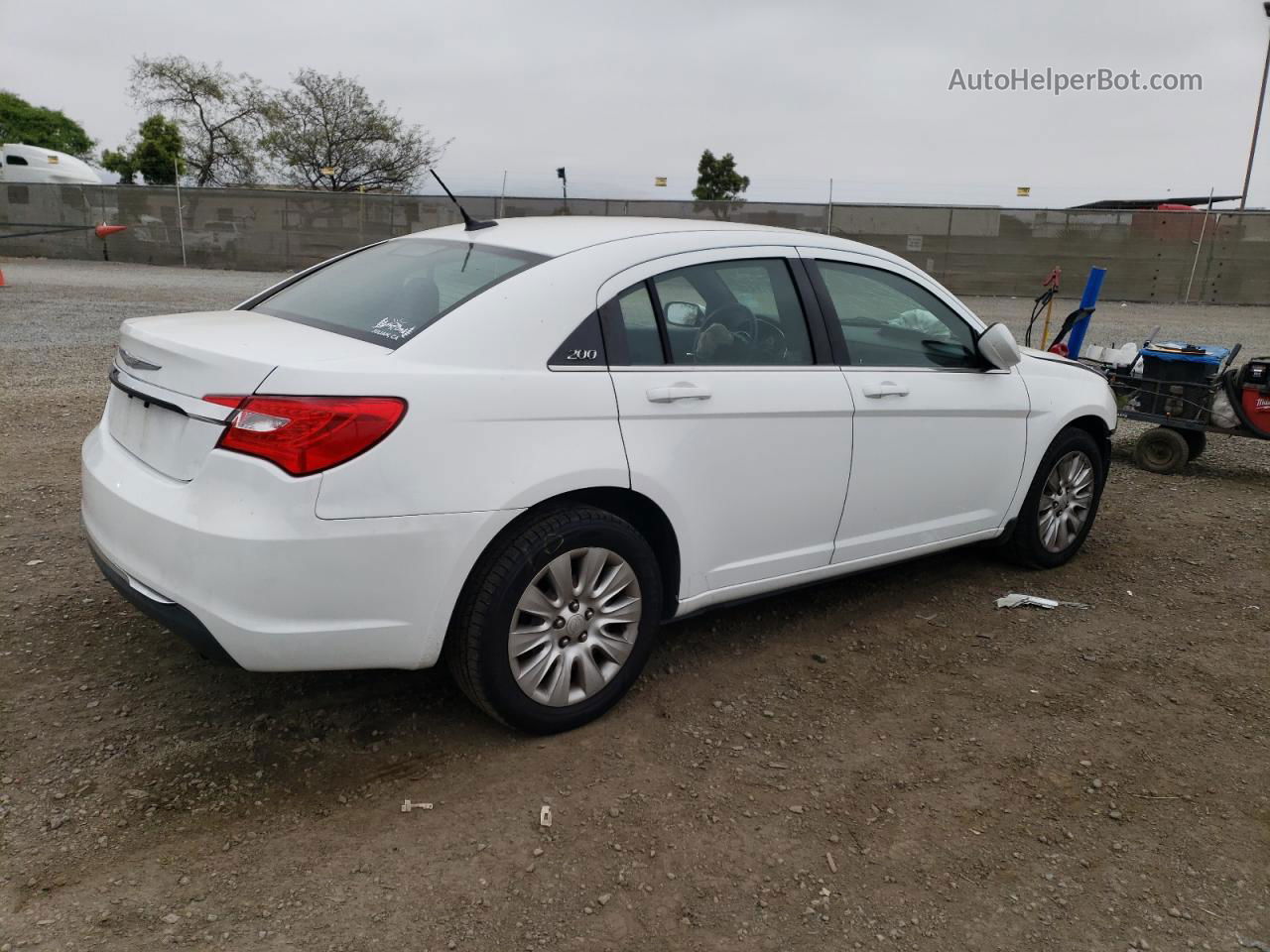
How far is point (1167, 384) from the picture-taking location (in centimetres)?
706

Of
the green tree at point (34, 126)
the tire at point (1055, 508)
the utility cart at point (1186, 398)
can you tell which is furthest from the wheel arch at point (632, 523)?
the green tree at point (34, 126)

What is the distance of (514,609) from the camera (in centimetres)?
294

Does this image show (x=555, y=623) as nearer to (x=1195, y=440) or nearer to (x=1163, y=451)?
(x=1163, y=451)

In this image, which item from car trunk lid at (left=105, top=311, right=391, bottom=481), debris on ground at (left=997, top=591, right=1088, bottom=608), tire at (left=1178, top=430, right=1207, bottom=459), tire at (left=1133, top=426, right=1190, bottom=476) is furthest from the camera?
tire at (left=1178, top=430, right=1207, bottom=459)

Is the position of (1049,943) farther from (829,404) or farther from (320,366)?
(320,366)

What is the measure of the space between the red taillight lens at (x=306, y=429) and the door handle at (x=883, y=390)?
1.92m

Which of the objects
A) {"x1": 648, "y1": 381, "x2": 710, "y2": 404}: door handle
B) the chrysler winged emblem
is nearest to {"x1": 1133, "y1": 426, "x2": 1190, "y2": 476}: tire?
{"x1": 648, "y1": 381, "x2": 710, "y2": 404}: door handle

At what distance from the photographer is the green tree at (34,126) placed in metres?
68.8

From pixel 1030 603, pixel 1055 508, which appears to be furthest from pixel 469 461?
pixel 1055 508

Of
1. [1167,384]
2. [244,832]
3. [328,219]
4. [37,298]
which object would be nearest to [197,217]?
[328,219]

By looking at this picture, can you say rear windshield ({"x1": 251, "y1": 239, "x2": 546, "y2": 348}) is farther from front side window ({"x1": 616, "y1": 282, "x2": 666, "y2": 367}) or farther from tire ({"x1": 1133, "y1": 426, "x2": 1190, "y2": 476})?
tire ({"x1": 1133, "y1": 426, "x2": 1190, "y2": 476})

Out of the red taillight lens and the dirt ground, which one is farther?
the red taillight lens

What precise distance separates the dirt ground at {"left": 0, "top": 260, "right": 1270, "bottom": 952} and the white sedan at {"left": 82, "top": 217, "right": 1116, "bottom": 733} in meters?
0.34

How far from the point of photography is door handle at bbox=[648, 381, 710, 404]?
3.19 metres
